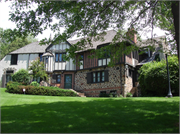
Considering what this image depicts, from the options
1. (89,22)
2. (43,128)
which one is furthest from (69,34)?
(43,128)

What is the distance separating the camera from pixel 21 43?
3966cm

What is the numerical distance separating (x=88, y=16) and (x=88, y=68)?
1316 centimetres

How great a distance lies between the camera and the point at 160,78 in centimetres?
1636

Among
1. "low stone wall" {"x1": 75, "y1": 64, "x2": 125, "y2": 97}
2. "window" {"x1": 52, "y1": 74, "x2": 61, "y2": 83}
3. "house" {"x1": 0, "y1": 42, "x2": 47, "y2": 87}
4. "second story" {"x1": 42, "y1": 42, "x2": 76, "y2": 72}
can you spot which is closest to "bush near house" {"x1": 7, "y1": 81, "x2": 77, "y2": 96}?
"low stone wall" {"x1": 75, "y1": 64, "x2": 125, "y2": 97}

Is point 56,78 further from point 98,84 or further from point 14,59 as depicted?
point 14,59

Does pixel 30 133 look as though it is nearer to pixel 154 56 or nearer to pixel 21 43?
pixel 154 56

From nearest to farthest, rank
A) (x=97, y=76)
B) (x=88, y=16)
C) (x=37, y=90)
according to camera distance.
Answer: (x=88, y=16), (x=37, y=90), (x=97, y=76)

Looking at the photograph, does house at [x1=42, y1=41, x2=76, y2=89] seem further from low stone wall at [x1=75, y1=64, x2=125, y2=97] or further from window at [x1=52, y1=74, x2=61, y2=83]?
low stone wall at [x1=75, y1=64, x2=125, y2=97]

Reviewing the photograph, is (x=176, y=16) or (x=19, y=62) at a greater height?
(x=19, y=62)

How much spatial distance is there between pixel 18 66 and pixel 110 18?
2016cm

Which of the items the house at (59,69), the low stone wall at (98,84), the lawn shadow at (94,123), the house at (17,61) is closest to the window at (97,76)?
the low stone wall at (98,84)

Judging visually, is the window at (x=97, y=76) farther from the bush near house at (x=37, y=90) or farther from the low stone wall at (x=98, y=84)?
the bush near house at (x=37, y=90)

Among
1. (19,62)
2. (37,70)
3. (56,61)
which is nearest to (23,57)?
(19,62)

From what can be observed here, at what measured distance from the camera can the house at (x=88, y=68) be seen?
20078mm
